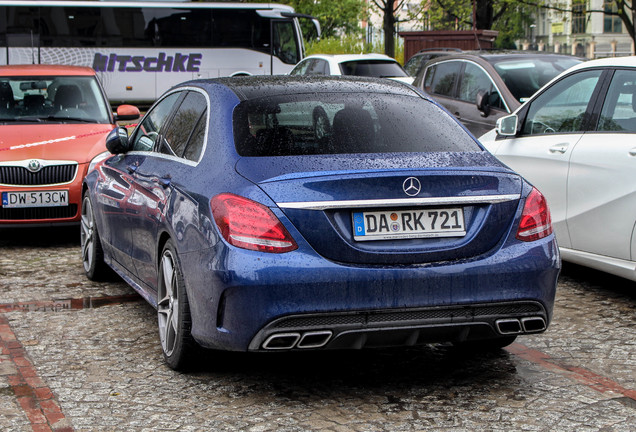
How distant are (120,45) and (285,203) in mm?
28755

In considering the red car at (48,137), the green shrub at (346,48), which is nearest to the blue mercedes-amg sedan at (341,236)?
the red car at (48,137)

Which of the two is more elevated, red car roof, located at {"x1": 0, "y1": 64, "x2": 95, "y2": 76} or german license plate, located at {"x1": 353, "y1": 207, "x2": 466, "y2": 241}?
red car roof, located at {"x1": 0, "y1": 64, "x2": 95, "y2": 76}

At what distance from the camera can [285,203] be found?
4445 millimetres

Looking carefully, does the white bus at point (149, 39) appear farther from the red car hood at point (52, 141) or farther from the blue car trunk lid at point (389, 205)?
the blue car trunk lid at point (389, 205)

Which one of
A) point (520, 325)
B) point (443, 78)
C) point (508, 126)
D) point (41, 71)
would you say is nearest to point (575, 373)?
point (520, 325)

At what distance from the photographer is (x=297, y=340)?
4438 mm

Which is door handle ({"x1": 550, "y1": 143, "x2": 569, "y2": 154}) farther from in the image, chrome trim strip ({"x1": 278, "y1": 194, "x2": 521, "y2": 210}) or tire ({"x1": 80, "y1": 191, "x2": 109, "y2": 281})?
tire ({"x1": 80, "y1": 191, "x2": 109, "y2": 281})

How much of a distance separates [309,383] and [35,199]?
16.6 feet

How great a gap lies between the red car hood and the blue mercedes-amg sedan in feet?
14.9

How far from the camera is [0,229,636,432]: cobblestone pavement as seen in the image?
14.6ft

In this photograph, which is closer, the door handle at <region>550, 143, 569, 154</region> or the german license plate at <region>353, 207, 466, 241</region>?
the german license plate at <region>353, 207, 466, 241</region>

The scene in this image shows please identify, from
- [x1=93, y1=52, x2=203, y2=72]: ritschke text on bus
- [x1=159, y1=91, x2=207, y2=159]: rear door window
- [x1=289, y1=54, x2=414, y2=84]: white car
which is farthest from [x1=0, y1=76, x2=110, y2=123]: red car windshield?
[x1=93, y1=52, x2=203, y2=72]: ritschke text on bus

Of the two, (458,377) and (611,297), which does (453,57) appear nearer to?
(611,297)

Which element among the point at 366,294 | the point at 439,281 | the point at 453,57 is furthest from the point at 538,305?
the point at 453,57
